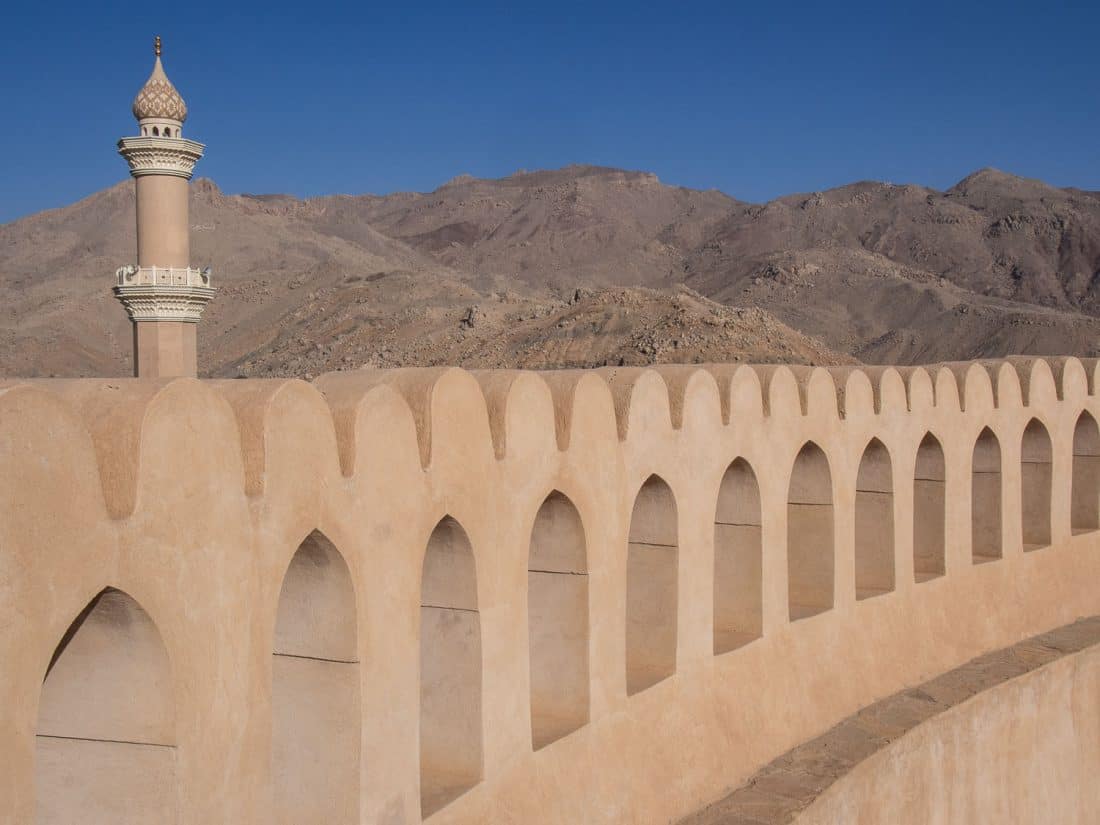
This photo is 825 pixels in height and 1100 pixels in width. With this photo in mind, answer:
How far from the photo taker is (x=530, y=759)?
585cm

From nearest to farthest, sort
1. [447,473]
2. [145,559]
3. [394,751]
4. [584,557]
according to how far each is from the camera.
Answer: [145,559]
[394,751]
[447,473]
[584,557]

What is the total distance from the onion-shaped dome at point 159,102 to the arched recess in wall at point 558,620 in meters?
17.0

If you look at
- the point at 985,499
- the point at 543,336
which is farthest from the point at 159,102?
the point at 985,499

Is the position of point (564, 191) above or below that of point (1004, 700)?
above

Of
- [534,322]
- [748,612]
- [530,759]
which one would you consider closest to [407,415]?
[530,759]

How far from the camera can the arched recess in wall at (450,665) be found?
5535 millimetres

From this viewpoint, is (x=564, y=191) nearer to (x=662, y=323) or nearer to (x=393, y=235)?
(x=393, y=235)

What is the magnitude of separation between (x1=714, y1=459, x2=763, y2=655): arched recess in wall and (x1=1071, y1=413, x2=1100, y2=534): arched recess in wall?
5.94 m

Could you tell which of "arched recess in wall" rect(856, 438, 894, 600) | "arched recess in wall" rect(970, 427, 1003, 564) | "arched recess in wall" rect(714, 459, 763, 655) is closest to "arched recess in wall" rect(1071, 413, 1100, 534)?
"arched recess in wall" rect(970, 427, 1003, 564)

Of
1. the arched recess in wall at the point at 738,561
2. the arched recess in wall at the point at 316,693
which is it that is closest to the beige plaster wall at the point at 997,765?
the arched recess in wall at the point at 738,561

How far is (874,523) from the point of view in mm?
9547

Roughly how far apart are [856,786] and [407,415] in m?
4.20

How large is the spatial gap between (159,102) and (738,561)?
54.6 feet

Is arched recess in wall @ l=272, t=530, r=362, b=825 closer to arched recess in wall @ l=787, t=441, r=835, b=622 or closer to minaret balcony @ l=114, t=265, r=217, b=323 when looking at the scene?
arched recess in wall @ l=787, t=441, r=835, b=622
